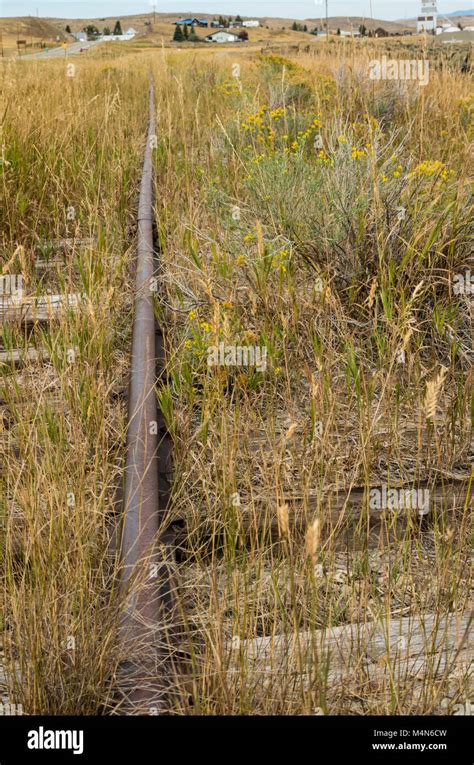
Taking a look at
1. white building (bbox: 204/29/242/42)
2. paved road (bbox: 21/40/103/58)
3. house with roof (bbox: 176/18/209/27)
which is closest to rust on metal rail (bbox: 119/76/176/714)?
paved road (bbox: 21/40/103/58)

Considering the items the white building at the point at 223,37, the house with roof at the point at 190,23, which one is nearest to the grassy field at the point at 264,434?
the house with roof at the point at 190,23

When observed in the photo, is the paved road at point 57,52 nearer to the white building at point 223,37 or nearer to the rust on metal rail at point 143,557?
→ the rust on metal rail at point 143,557

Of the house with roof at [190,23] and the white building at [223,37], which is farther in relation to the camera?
the white building at [223,37]

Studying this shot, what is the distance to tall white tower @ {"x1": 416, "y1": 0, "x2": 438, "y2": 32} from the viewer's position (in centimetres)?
575

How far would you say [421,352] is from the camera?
3635 mm

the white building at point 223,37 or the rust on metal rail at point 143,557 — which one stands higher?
the white building at point 223,37

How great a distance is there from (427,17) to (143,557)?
5.33m

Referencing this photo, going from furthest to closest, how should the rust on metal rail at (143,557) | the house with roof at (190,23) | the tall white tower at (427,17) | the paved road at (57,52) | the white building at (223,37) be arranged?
the white building at (223,37)
the house with roof at (190,23)
the paved road at (57,52)
the tall white tower at (427,17)
the rust on metal rail at (143,557)

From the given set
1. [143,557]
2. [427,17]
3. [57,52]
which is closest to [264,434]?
[143,557]

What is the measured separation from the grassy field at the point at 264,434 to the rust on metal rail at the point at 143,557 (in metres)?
0.06

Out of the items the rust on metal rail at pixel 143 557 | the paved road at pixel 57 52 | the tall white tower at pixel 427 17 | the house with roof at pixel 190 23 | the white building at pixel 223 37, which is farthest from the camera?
the white building at pixel 223 37

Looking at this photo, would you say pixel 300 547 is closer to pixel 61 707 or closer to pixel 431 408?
pixel 431 408

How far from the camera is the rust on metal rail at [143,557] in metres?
1.87
